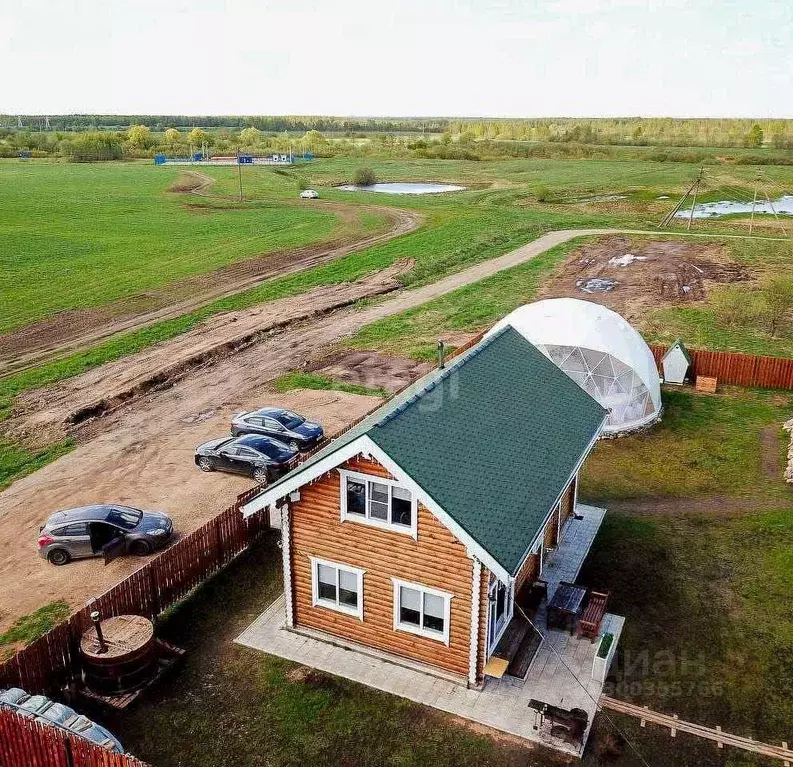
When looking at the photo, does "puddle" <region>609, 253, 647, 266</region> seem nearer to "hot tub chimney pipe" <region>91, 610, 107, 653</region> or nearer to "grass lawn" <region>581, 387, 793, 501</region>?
"grass lawn" <region>581, 387, 793, 501</region>

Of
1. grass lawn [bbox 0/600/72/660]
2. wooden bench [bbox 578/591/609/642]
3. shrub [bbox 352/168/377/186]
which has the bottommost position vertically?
grass lawn [bbox 0/600/72/660]

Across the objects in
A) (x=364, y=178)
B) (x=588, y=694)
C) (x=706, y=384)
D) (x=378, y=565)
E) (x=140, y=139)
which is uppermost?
(x=140, y=139)

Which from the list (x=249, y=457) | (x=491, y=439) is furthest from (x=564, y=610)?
(x=249, y=457)

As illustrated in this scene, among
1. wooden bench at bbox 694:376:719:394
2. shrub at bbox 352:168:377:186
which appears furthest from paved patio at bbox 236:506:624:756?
shrub at bbox 352:168:377:186

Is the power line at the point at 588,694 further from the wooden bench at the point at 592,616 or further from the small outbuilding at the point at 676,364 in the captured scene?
the small outbuilding at the point at 676,364

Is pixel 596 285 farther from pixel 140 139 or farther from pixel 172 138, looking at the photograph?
pixel 172 138

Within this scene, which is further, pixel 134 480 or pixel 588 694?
pixel 134 480

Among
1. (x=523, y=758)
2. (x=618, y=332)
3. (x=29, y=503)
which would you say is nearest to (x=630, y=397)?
(x=618, y=332)

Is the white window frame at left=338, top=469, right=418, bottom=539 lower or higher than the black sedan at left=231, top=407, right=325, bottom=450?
higher
